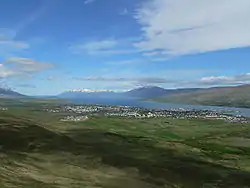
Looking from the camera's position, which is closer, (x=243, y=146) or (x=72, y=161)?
(x=72, y=161)

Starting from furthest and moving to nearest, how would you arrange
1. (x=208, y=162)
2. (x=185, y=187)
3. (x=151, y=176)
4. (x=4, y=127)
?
1. (x=4, y=127)
2. (x=208, y=162)
3. (x=151, y=176)
4. (x=185, y=187)

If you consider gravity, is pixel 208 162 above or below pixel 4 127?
below

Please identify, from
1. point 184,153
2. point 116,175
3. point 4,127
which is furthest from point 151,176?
point 4,127

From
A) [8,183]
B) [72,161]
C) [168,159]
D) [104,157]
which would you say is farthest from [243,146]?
[8,183]

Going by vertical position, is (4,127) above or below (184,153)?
above

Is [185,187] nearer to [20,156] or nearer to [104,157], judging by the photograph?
[104,157]

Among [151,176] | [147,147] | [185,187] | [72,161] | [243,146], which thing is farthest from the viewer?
[243,146]

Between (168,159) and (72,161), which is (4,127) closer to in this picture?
(72,161)

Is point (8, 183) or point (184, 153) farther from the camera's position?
point (184, 153)

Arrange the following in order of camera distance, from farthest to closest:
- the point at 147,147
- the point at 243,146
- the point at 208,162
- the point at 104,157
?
the point at 243,146
the point at 147,147
the point at 208,162
the point at 104,157
